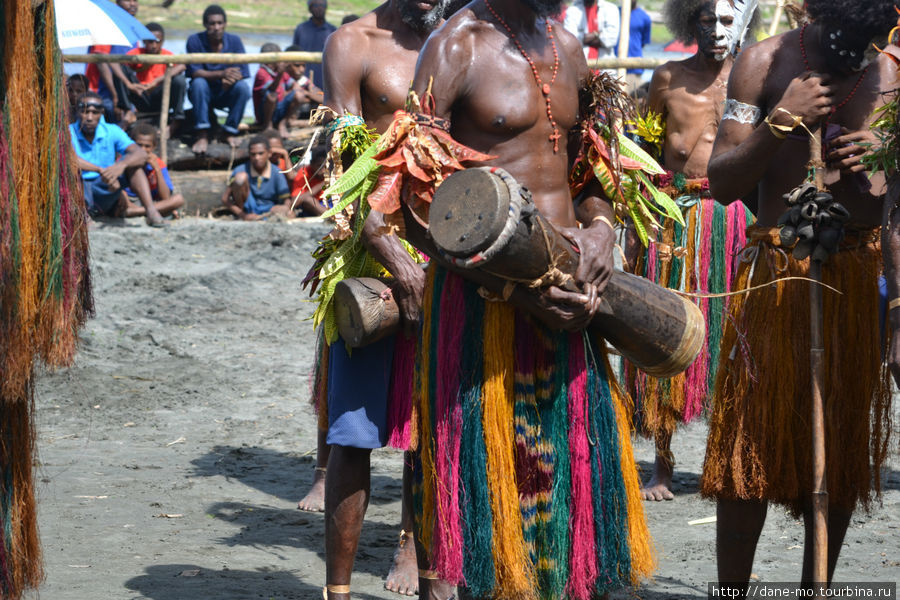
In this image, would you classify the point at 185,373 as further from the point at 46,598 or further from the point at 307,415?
the point at 46,598

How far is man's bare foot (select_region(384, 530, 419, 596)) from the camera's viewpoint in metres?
4.25

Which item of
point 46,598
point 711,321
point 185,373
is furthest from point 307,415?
point 46,598

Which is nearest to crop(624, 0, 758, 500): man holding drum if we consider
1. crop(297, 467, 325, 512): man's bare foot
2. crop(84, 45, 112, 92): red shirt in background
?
crop(297, 467, 325, 512): man's bare foot

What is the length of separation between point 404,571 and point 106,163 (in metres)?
7.36

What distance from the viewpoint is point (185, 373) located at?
7547 mm

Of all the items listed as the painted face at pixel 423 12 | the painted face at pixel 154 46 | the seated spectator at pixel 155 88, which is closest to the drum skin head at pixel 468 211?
the painted face at pixel 423 12

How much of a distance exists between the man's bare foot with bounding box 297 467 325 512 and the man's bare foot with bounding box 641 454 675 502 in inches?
61.2

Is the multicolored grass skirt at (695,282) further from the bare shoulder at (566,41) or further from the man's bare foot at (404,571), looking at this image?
the bare shoulder at (566,41)

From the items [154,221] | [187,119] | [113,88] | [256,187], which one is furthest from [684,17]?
[187,119]

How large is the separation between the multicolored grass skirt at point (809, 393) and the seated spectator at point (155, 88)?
9.63 meters

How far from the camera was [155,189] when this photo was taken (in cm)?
1093

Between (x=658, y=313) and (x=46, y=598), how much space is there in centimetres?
232

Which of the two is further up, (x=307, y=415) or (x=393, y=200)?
(x=393, y=200)

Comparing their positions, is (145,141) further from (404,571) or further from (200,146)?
(404,571)
